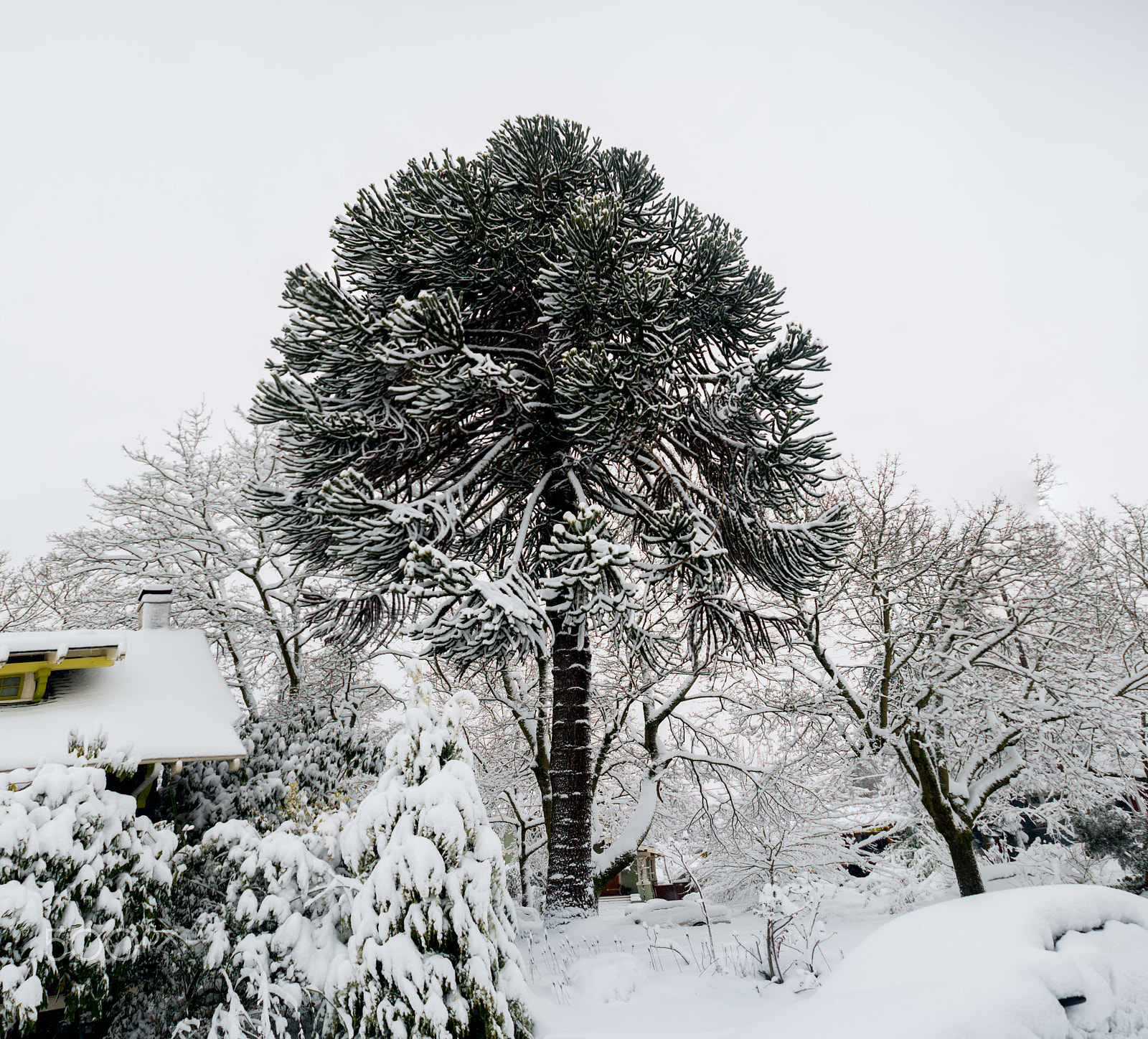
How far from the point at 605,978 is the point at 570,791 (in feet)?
8.56

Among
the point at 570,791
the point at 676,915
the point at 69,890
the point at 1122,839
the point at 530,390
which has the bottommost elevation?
the point at 676,915

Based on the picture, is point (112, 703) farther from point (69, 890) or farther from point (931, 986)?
point (931, 986)

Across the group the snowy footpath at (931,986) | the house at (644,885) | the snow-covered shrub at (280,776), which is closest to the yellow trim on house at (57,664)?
the snow-covered shrub at (280,776)

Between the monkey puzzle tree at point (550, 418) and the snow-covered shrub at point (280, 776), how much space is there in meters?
1.49

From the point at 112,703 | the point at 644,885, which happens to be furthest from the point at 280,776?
the point at 644,885

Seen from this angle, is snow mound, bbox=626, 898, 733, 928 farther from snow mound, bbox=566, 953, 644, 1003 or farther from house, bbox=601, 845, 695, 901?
house, bbox=601, 845, 695, 901

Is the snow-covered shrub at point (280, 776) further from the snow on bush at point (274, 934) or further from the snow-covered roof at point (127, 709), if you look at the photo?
the snow-covered roof at point (127, 709)

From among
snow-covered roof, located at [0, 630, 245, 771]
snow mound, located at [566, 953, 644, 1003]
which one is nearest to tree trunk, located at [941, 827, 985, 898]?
snow mound, located at [566, 953, 644, 1003]

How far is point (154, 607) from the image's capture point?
31.2 feet

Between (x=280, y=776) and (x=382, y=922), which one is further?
(x=280, y=776)

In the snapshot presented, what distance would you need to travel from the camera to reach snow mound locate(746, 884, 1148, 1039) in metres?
2.97

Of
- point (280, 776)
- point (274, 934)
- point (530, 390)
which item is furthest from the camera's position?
point (530, 390)

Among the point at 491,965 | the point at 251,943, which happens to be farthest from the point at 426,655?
the point at 491,965

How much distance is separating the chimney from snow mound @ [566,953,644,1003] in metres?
7.30
